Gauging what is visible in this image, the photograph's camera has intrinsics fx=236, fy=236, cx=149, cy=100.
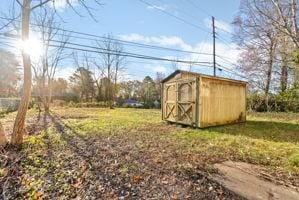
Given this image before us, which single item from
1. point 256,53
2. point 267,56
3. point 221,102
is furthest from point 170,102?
point 256,53

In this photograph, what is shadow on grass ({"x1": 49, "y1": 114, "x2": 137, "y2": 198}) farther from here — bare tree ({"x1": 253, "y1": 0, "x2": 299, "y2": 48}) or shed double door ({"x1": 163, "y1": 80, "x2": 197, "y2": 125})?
bare tree ({"x1": 253, "y1": 0, "x2": 299, "y2": 48})

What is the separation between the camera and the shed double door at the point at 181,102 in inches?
376

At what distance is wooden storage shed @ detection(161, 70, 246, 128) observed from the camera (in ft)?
30.6

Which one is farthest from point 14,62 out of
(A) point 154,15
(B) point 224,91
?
(B) point 224,91

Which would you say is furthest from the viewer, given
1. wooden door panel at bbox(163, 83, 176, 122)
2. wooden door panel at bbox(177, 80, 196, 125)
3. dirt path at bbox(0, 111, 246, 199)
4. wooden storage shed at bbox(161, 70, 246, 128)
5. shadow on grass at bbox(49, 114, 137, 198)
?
wooden door panel at bbox(163, 83, 176, 122)

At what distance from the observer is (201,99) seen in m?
9.19

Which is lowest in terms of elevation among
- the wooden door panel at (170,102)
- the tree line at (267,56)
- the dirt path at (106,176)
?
the dirt path at (106,176)

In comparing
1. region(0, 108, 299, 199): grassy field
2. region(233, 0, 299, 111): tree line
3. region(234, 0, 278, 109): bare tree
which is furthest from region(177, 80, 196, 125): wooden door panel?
region(234, 0, 278, 109): bare tree

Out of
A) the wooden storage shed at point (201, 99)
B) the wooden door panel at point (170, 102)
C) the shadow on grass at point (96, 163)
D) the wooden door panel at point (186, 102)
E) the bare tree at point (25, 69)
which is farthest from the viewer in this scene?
the wooden door panel at point (170, 102)

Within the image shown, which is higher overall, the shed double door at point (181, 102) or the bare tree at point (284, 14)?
the bare tree at point (284, 14)

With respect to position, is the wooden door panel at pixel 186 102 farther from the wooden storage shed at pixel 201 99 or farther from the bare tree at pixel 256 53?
the bare tree at pixel 256 53

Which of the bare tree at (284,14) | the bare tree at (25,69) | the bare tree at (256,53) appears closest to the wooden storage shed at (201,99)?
the bare tree at (284,14)

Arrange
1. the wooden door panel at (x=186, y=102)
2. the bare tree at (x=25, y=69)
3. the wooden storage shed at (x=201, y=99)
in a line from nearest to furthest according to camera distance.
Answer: the bare tree at (x=25, y=69) → the wooden storage shed at (x=201, y=99) → the wooden door panel at (x=186, y=102)

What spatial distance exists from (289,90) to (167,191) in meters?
8.00
